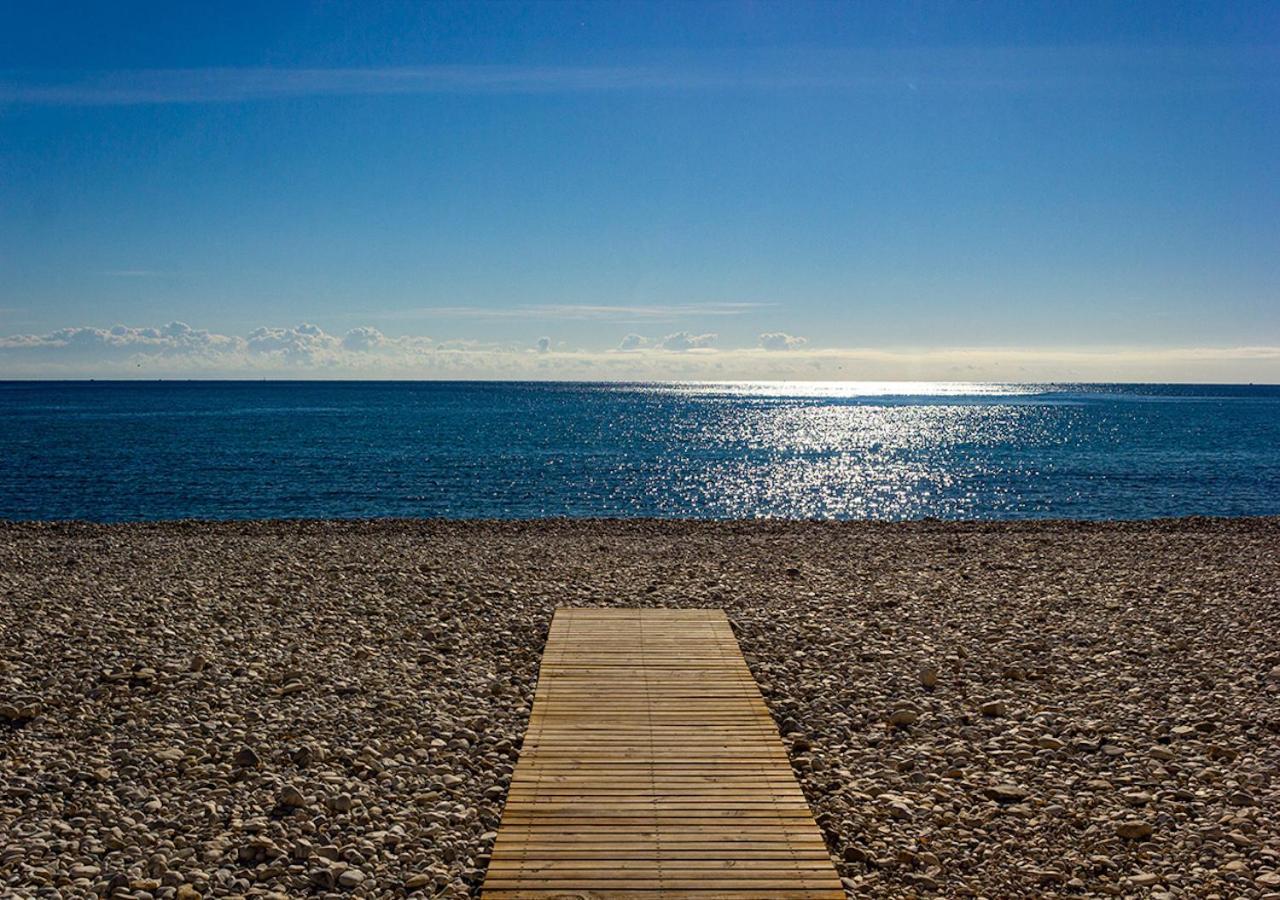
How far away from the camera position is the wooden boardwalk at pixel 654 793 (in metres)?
6.56

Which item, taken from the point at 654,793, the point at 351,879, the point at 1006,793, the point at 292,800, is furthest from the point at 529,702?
the point at 1006,793

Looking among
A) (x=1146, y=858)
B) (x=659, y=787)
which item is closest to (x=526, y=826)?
(x=659, y=787)

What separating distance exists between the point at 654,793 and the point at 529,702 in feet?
9.92

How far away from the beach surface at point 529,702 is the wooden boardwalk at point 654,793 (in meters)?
0.34

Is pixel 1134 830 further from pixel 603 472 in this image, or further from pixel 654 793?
pixel 603 472

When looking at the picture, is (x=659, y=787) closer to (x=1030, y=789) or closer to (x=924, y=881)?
(x=924, y=881)

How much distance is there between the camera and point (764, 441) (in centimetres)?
8794

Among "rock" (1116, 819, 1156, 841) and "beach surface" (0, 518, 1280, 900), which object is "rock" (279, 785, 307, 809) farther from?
"rock" (1116, 819, 1156, 841)

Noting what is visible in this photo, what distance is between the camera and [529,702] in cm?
1054

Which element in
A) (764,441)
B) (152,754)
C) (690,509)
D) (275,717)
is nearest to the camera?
(152,754)

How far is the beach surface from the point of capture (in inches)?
280

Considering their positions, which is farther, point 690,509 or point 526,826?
point 690,509

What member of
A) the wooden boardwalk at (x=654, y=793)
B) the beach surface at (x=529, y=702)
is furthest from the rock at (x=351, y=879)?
the wooden boardwalk at (x=654, y=793)

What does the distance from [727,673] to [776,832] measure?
4.15 meters
